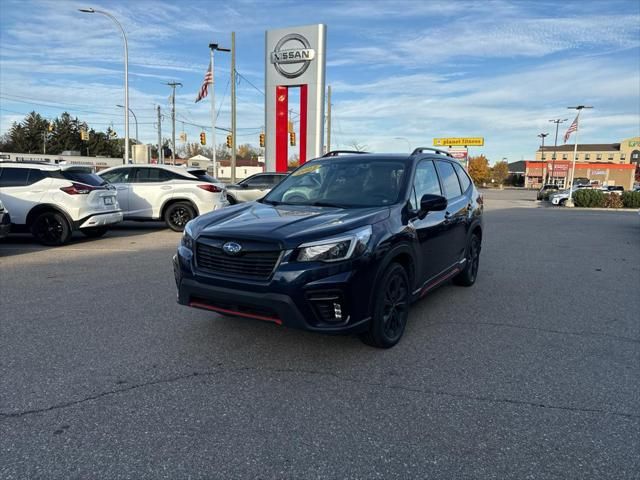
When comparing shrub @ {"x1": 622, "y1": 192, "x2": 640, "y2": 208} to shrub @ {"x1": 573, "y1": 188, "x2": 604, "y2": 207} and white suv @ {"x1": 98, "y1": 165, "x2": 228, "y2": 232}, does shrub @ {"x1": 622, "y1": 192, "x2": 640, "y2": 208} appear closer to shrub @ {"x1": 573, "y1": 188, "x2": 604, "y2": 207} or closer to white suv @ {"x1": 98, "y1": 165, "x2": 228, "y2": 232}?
shrub @ {"x1": 573, "y1": 188, "x2": 604, "y2": 207}

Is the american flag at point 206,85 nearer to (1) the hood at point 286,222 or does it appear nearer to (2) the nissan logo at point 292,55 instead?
(2) the nissan logo at point 292,55

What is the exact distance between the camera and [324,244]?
11.2 feet

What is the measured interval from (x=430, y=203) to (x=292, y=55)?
18.2 meters

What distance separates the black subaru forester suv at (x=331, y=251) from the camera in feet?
11.2

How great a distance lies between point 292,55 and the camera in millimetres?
20531

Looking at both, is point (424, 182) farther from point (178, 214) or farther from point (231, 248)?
point (178, 214)

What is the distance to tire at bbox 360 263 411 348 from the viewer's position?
3.73m

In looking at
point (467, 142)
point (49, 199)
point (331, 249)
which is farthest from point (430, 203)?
point (467, 142)

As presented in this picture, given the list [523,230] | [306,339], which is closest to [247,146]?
[523,230]

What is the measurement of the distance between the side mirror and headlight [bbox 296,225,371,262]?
111cm

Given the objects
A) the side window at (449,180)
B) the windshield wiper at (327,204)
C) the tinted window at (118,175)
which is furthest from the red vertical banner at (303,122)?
the windshield wiper at (327,204)

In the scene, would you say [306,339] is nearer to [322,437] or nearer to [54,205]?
[322,437]

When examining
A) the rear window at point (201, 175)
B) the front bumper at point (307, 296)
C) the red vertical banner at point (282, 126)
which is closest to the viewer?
the front bumper at point (307, 296)

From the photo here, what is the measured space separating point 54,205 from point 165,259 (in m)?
2.95
